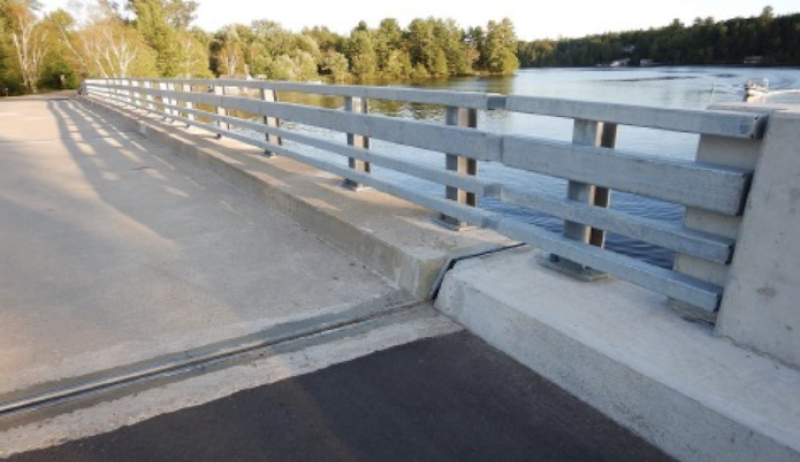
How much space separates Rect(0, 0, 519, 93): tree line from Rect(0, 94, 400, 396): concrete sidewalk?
193 feet

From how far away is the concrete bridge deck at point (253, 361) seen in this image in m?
2.34

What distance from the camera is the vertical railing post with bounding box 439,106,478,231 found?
154 inches

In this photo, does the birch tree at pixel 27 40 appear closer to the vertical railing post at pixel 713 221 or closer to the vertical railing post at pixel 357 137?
the vertical railing post at pixel 357 137

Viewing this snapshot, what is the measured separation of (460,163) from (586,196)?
3.66 feet

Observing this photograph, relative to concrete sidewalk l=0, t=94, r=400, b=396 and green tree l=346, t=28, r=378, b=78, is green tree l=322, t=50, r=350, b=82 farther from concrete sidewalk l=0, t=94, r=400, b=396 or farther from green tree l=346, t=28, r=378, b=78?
concrete sidewalk l=0, t=94, r=400, b=396

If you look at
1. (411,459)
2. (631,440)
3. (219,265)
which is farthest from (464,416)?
(219,265)

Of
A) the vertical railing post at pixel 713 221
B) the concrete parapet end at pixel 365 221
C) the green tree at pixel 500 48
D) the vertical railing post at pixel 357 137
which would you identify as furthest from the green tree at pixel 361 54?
the vertical railing post at pixel 713 221

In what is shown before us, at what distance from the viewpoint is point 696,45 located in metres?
127

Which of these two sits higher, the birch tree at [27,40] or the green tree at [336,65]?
the birch tree at [27,40]

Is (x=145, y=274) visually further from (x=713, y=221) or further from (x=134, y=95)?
(x=134, y=95)

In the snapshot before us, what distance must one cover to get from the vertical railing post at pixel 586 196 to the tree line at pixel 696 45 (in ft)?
424

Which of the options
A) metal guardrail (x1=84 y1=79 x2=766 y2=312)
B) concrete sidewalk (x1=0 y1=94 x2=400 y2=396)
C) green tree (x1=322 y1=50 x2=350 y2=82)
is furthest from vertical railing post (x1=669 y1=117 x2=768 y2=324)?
green tree (x1=322 y1=50 x2=350 y2=82)

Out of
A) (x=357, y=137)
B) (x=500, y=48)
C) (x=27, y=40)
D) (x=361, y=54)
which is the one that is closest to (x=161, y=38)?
(x=27, y=40)

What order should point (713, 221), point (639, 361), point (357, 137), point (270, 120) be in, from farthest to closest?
point (270, 120), point (357, 137), point (713, 221), point (639, 361)
